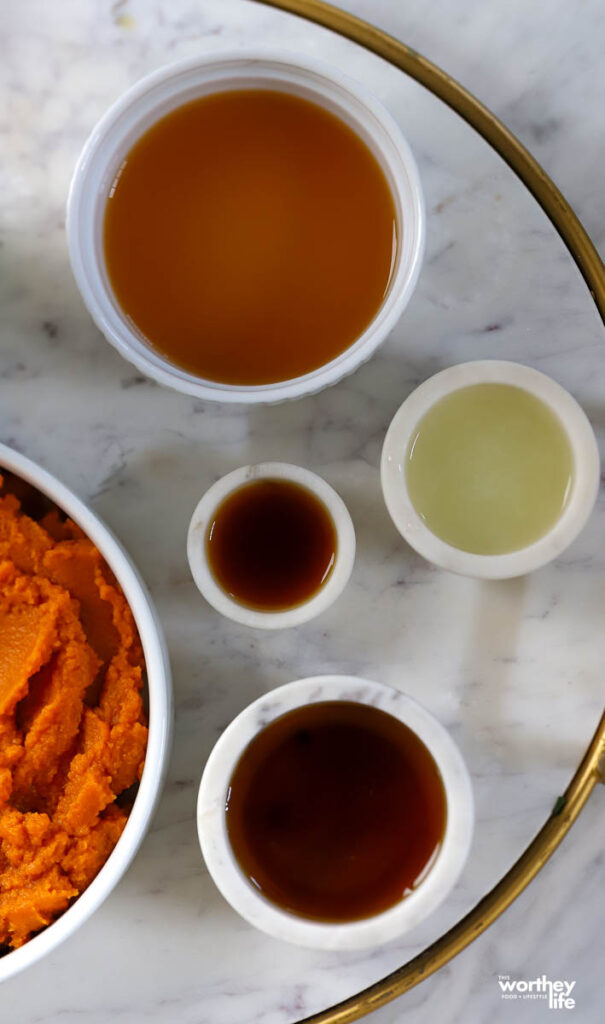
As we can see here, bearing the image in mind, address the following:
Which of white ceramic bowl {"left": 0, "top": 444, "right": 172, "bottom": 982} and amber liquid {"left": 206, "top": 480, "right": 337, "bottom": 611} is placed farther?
amber liquid {"left": 206, "top": 480, "right": 337, "bottom": 611}

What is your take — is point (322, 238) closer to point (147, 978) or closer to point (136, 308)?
point (136, 308)

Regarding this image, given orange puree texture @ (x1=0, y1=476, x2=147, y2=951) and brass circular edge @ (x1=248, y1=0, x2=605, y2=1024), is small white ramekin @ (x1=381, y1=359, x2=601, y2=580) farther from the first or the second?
orange puree texture @ (x1=0, y1=476, x2=147, y2=951)

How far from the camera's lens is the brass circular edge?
3.90ft

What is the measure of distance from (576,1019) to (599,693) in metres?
0.42

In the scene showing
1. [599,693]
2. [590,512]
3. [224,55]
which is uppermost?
[224,55]

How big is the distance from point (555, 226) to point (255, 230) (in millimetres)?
371

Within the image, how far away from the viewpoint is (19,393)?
4.04ft

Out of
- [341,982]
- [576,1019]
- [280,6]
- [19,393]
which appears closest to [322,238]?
[280,6]

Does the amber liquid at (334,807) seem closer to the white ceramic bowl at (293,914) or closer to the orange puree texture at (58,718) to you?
the white ceramic bowl at (293,914)

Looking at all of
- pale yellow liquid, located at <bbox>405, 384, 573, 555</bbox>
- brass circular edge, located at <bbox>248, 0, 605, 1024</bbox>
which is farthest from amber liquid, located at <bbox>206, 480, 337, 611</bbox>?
brass circular edge, located at <bbox>248, 0, 605, 1024</bbox>

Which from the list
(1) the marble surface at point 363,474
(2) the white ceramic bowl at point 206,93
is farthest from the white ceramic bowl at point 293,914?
(2) the white ceramic bowl at point 206,93

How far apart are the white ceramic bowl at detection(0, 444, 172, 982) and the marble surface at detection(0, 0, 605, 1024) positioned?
13cm

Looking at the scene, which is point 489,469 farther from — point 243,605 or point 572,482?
point 243,605

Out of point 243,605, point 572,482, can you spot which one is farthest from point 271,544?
→ point 572,482
